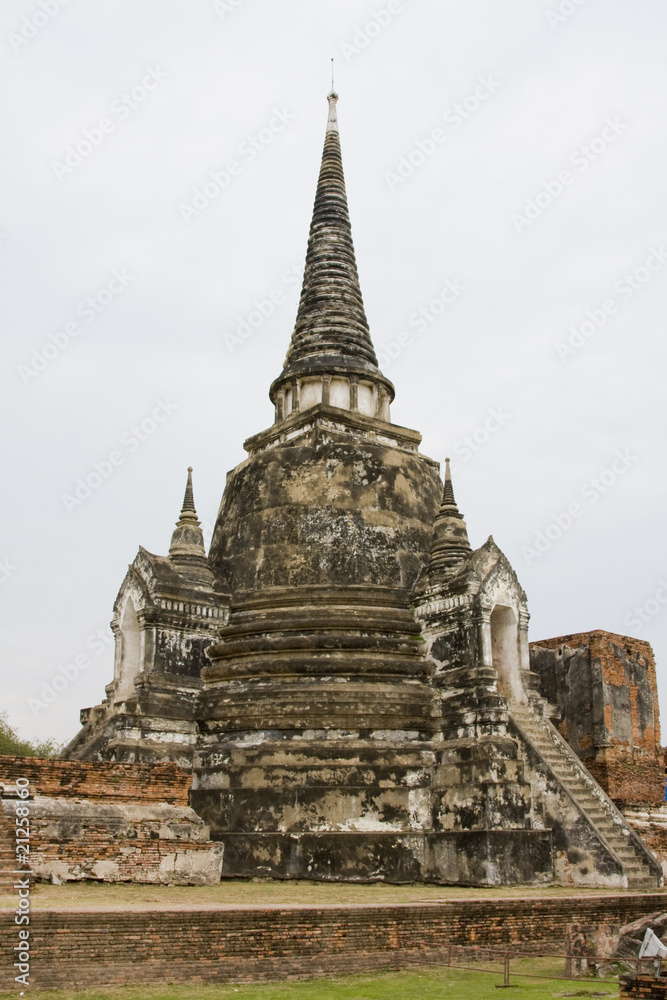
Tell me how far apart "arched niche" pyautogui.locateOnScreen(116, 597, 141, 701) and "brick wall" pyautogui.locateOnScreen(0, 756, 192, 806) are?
406cm

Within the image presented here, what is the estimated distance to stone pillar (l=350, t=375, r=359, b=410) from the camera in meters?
20.8

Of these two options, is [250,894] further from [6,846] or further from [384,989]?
[384,989]

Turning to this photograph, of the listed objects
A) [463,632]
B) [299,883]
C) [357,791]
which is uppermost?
[463,632]

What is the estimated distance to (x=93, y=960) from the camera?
8758 mm

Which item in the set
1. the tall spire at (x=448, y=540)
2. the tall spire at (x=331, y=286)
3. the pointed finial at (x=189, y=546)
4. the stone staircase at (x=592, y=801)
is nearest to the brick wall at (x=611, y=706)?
the stone staircase at (x=592, y=801)

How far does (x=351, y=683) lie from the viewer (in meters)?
16.7

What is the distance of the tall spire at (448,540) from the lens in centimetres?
1800

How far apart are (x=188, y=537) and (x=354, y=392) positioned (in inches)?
180

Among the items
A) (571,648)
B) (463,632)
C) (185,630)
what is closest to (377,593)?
(463,632)

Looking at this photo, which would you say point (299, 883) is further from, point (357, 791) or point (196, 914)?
point (196, 914)

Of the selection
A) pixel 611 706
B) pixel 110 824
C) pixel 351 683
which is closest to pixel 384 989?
pixel 110 824

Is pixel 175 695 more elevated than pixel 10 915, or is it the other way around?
pixel 175 695

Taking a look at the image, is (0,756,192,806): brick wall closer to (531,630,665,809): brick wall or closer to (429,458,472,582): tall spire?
(429,458,472,582): tall spire

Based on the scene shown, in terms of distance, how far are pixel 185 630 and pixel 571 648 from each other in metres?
9.36
